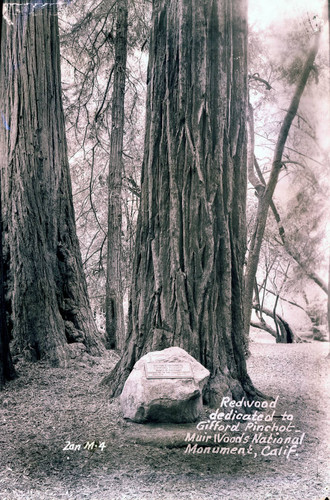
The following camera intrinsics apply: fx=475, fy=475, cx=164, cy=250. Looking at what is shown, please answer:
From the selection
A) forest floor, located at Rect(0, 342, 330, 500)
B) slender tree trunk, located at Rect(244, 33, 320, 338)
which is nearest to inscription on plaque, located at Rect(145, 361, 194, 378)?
forest floor, located at Rect(0, 342, 330, 500)

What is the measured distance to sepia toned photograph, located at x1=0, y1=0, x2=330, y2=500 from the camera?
91.5 inches

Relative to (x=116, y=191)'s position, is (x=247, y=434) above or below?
below

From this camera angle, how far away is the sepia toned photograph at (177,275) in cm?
232

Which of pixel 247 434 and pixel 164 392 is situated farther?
pixel 164 392

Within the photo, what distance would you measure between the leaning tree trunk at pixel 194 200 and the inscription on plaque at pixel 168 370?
1.19ft

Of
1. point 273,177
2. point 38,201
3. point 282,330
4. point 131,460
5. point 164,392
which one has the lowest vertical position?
point 131,460

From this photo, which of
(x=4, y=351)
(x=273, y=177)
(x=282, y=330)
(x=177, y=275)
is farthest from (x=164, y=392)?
(x=282, y=330)

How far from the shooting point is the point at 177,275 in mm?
3270

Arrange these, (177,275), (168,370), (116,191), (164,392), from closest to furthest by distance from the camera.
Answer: (164,392)
(168,370)
(177,275)
(116,191)

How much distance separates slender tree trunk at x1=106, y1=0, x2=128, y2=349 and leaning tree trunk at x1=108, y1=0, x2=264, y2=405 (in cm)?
299

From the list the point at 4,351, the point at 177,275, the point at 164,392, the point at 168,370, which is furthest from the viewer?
the point at 4,351

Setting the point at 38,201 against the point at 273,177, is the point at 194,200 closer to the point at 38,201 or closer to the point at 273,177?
the point at 38,201

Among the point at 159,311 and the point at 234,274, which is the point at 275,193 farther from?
the point at 159,311

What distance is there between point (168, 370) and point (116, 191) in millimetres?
4133
